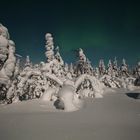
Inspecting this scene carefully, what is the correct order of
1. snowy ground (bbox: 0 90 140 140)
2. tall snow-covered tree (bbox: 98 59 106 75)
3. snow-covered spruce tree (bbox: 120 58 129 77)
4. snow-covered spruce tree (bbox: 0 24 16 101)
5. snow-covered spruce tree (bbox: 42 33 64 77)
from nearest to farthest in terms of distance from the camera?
snowy ground (bbox: 0 90 140 140)
snow-covered spruce tree (bbox: 0 24 16 101)
snow-covered spruce tree (bbox: 42 33 64 77)
snow-covered spruce tree (bbox: 120 58 129 77)
tall snow-covered tree (bbox: 98 59 106 75)

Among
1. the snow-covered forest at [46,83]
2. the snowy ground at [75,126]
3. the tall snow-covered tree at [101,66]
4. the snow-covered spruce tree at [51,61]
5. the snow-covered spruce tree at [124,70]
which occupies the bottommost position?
the snowy ground at [75,126]

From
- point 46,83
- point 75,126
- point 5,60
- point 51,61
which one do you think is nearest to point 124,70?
point 51,61

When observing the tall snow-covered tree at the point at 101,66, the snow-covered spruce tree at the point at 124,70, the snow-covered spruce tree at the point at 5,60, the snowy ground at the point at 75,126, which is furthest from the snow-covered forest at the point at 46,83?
the tall snow-covered tree at the point at 101,66

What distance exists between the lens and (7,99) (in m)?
18.4

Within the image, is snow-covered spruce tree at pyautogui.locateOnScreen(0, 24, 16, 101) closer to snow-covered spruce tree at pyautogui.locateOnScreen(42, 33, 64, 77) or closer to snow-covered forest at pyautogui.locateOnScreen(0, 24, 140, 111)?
snow-covered forest at pyautogui.locateOnScreen(0, 24, 140, 111)

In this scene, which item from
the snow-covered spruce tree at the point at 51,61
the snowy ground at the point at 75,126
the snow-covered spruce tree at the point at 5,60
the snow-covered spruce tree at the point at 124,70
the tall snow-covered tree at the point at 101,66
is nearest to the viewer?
the snowy ground at the point at 75,126

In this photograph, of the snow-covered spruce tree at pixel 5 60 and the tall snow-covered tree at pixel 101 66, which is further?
the tall snow-covered tree at pixel 101 66

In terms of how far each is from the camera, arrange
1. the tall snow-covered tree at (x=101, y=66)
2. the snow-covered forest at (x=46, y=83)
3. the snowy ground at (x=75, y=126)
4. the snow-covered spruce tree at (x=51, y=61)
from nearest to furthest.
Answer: the snowy ground at (x=75, y=126)
the snow-covered forest at (x=46, y=83)
the snow-covered spruce tree at (x=51, y=61)
the tall snow-covered tree at (x=101, y=66)

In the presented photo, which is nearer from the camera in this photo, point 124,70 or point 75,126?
point 75,126

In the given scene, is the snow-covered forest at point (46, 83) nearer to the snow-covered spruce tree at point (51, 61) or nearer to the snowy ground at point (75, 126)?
the snow-covered spruce tree at point (51, 61)

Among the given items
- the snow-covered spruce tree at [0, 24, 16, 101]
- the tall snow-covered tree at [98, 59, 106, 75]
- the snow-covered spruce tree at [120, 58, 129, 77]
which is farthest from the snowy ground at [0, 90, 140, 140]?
the tall snow-covered tree at [98, 59, 106, 75]

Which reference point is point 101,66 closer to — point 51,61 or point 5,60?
point 51,61

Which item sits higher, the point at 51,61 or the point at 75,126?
the point at 51,61

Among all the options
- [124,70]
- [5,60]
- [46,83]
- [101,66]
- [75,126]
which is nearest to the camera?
[75,126]
